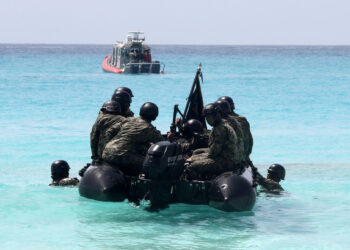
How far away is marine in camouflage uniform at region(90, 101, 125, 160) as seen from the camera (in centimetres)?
1232

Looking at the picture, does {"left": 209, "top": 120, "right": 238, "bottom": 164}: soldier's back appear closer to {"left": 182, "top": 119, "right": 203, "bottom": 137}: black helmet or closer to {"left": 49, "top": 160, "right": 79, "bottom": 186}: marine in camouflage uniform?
{"left": 182, "top": 119, "right": 203, "bottom": 137}: black helmet

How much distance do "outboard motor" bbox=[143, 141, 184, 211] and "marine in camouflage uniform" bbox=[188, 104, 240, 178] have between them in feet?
1.15

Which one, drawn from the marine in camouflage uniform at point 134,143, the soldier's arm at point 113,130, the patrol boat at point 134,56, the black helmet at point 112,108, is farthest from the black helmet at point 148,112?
the patrol boat at point 134,56

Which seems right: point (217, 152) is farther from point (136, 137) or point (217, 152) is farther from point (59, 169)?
point (59, 169)

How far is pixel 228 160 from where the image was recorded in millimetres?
11438

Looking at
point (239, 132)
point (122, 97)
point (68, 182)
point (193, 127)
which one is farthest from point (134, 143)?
point (68, 182)

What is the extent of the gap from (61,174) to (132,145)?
280 centimetres

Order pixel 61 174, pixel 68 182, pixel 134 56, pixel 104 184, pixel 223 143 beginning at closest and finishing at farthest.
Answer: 1. pixel 223 143
2. pixel 104 184
3. pixel 68 182
4. pixel 61 174
5. pixel 134 56

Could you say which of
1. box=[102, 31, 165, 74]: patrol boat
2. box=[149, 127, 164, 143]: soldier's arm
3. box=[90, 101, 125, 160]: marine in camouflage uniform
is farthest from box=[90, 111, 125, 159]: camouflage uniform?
box=[102, 31, 165, 74]: patrol boat

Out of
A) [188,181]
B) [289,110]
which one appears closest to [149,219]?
[188,181]

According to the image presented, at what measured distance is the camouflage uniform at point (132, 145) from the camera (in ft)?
38.9

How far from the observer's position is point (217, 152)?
1134 cm

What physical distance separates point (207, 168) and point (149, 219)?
1325 millimetres

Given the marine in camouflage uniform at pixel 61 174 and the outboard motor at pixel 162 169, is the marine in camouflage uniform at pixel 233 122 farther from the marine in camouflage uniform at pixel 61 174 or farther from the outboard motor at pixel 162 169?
the marine in camouflage uniform at pixel 61 174
